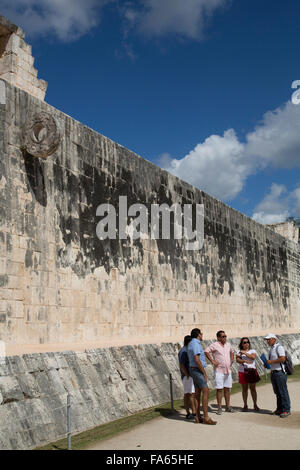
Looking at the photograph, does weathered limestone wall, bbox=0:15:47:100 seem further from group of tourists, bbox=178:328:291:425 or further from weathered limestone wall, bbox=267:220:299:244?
weathered limestone wall, bbox=267:220:299:244

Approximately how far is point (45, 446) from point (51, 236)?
14.0ft

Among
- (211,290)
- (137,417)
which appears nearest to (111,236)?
(137,417)

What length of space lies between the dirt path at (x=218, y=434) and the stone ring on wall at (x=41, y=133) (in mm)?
4577

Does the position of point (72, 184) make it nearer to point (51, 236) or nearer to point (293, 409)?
point (51, 236)

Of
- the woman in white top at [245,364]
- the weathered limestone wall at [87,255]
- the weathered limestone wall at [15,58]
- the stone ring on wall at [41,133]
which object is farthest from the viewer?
the weathered limestone wall at [15,58]

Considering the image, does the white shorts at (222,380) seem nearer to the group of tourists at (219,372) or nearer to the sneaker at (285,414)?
the group of tourists at (219,372)

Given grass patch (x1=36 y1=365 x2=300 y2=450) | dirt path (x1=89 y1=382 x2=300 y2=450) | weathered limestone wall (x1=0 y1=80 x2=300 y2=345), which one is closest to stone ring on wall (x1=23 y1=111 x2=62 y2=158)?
weathered limestone wall (x1=0 y1=80 x2=300 y2=345)

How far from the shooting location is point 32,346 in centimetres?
764

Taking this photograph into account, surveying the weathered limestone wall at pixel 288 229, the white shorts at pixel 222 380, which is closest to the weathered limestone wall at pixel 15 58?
the white shorts at pixel 222 380

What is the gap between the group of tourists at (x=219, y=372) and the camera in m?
6.37

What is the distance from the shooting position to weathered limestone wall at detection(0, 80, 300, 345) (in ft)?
26.0

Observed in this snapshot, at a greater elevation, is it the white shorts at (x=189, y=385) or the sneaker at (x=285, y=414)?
the white shorts at (x=189, y=385)

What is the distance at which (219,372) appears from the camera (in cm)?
723
